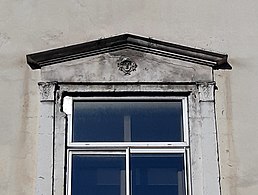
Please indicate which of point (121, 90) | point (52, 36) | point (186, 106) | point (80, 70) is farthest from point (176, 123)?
point (52, 36)

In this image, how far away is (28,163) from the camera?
6.53m

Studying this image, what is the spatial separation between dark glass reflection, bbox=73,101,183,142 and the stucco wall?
16.5 inches

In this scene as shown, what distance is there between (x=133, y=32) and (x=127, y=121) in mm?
1000

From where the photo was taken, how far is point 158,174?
257 inches

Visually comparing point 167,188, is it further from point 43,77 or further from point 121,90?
point 43,77

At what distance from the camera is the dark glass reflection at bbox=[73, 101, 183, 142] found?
21.8ft

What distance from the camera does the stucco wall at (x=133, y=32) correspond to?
21.5 feet

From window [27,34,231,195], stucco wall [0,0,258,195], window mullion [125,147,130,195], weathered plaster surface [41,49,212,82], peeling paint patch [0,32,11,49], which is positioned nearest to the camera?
window mullion [125,147,130,195]

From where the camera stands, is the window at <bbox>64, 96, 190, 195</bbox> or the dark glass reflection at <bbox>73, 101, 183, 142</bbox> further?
the dark glass reflection at <bbox>73, 101, 183, 142</bbox>

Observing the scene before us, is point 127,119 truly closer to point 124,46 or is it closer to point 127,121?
point 127,121

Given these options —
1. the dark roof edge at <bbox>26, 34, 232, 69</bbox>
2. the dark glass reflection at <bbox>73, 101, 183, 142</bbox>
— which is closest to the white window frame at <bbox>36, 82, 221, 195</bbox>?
the dark glass reflection at <bbox>73, 101, 183, 142</bbox>

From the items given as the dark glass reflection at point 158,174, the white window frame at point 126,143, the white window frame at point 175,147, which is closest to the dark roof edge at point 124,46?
the white window frame at point 175,147

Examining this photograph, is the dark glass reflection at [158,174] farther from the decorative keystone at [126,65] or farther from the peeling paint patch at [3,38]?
the peeling paint patch at [3,38]

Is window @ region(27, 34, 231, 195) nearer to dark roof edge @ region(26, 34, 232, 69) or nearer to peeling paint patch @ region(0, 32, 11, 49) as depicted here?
dark roof edge @ region(26, 34, 232, 69)
